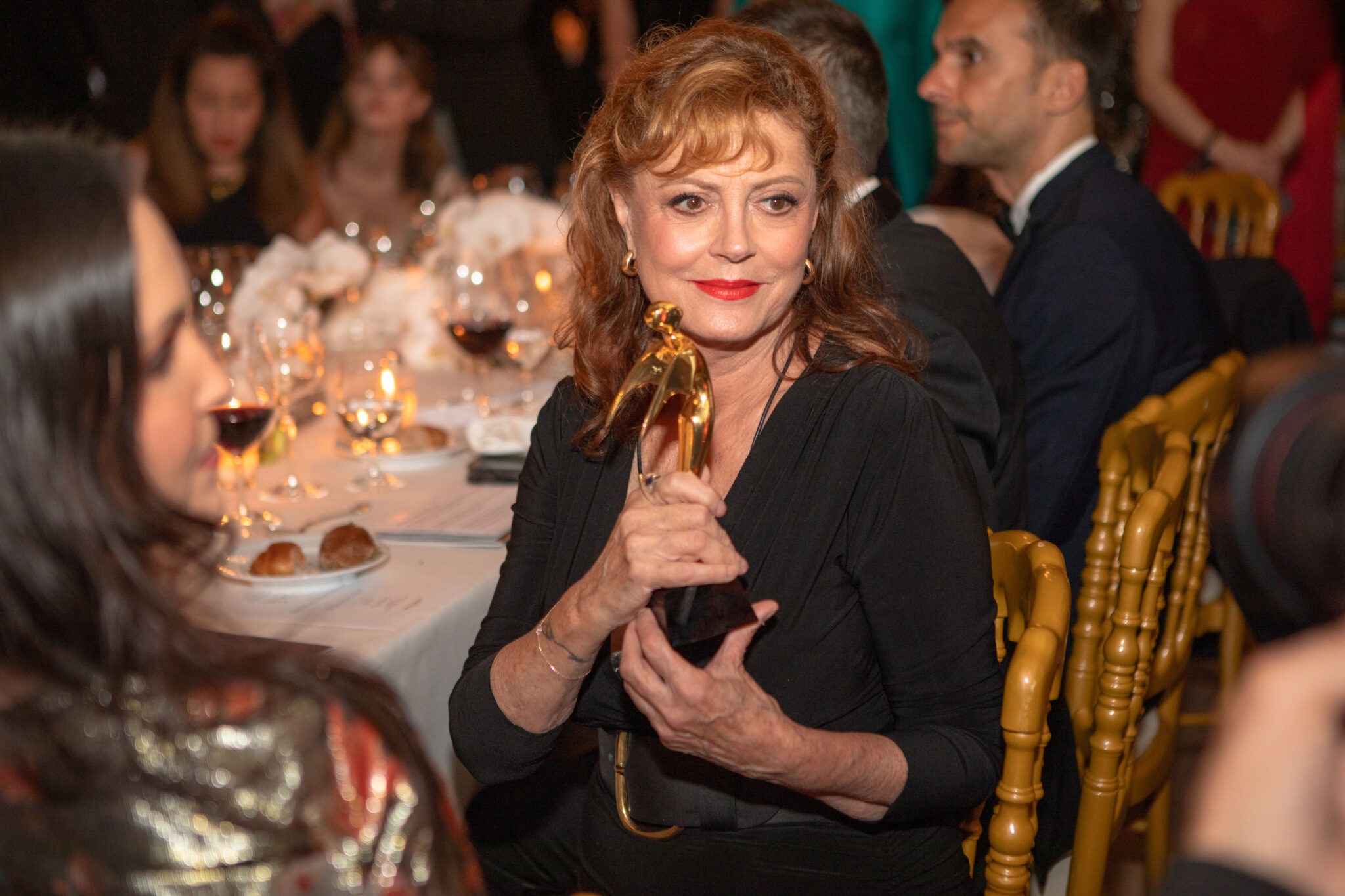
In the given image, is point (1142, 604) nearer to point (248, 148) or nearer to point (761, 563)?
point (761, 563)

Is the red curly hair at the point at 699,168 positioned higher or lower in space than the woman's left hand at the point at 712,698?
higher

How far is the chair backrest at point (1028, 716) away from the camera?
123 cm

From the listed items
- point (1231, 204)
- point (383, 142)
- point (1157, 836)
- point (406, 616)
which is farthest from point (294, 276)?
point (1231, 204)

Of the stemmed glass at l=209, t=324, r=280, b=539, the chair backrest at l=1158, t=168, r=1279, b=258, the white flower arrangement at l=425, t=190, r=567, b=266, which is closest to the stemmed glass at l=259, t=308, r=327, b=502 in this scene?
the stemmed glass at l=209, t=324, r=280, b=539

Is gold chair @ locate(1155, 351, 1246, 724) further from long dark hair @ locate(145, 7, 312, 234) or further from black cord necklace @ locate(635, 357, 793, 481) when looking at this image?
long dark hair @ locate(145, 7, 312, 234)

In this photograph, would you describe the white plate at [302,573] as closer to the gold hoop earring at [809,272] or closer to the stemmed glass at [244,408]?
the stemmed glass at [244,408]

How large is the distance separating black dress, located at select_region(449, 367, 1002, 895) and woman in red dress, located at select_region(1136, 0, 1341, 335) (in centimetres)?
377

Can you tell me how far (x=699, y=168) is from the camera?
153 centimetres

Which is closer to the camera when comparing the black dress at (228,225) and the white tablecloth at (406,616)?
the white tablecloth at (406,616)

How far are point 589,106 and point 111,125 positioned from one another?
103 inches

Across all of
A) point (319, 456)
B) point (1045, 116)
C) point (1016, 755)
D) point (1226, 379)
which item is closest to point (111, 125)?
point (319, 456)

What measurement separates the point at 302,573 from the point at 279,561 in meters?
0.04

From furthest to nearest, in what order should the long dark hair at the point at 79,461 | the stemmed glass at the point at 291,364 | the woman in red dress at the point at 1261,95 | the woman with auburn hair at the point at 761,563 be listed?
the woman in red dress at the point at 1261,95 → the stemmed glass at the point at 291,364 → the woman with auburn hair at the point at 761,563 → the long dark hair at the point at 79,461

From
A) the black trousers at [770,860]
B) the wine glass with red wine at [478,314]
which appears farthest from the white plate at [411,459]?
the black trousers at [770,860]
